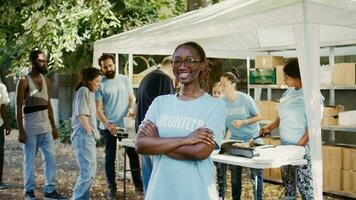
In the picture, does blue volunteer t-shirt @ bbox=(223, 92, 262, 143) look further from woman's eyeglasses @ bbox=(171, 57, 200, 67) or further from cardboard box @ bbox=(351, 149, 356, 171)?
woman's eyeglasses @ bbox=(171, 57, 200, 67)

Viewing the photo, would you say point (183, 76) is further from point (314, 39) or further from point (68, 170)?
point (68, 170)

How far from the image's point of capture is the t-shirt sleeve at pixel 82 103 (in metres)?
5.59

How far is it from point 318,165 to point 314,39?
93 cm

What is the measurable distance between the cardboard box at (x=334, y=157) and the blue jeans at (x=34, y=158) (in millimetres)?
3651

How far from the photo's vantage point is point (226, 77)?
20.0ft

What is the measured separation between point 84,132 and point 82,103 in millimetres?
313

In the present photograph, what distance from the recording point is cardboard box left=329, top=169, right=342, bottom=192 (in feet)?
23.0

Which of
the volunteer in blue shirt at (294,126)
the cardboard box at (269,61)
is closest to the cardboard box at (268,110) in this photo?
the cardboard box at (269,61)

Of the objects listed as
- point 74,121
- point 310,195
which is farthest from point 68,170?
point 310,195

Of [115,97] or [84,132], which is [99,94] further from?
[84,132]

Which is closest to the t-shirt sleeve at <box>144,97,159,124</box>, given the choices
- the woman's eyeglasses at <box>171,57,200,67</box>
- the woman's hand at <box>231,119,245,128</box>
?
the woman's eyeglasses at <box>171,57,200,67</box>

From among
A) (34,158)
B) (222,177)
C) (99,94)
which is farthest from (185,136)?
(99,94)

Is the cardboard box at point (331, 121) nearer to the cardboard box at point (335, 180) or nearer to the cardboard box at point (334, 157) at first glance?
the cardboard box at point (334, 157)

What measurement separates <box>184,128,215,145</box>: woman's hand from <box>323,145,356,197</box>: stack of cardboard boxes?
4914 millimetres
